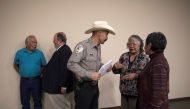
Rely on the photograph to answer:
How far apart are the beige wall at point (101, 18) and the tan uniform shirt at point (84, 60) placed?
154cm

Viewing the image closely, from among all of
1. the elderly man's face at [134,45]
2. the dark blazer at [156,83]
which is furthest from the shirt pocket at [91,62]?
the dark blazer at [156,83]

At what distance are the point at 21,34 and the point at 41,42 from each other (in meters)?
0.34

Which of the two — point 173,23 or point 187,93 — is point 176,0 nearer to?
point 173,23

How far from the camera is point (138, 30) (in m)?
4.88

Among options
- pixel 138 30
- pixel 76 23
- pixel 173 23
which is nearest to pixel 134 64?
pixel 76 23

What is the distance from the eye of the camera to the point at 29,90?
399 centimetres

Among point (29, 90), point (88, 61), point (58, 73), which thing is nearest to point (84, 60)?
point (88, 61)

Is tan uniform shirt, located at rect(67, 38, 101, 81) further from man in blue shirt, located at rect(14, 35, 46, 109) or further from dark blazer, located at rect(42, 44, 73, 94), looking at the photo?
man in blue shirt, located at rect(14, 35, 46, 109)

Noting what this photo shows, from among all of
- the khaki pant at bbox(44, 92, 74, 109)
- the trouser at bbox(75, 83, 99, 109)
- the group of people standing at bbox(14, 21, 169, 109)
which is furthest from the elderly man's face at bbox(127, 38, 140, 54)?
the khaki pant at bbox(44, 92, 74, 109)

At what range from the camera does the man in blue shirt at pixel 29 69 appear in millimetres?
3875

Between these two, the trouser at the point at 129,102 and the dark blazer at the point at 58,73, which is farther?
the dark blazer at the point at 58,73

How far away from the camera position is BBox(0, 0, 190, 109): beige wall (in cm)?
407

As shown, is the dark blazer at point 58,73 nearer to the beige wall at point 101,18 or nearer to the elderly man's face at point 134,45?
the beige wall at point 101,18

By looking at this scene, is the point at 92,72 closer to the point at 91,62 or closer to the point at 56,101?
the point at 91,62
